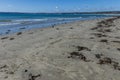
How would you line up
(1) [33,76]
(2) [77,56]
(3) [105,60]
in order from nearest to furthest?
1. (1) [33,76]
2. (3) [105,60]
3. (2) [77,56]

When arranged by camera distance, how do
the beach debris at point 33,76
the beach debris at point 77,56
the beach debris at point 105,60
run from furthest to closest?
the beach debris at point 77,56
the beach debris at point 105,60
the beach debris at point 33,76

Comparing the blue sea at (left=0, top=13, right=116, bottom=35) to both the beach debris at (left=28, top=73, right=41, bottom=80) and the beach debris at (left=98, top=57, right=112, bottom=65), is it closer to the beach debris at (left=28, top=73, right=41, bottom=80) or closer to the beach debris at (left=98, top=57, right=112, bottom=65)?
the beach debris at (left=98, top=57, right=112, bottom=65)

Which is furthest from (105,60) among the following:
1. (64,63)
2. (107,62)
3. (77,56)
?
(64,63)

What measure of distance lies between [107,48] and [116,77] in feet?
12.6

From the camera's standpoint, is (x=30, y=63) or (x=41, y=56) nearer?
(x=30, y=63)

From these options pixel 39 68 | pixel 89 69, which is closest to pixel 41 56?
pixel 39 68

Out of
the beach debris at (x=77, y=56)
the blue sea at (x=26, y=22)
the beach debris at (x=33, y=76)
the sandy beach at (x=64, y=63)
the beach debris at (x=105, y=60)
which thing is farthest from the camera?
the blue sea at (x=26, y=22)

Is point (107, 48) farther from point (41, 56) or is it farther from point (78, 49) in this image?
point (41, 56)

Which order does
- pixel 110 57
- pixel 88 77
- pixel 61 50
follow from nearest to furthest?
pixel 88 77 → pixel 110 57 → pixel 61 50

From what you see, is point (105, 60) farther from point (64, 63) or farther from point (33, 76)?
point (33, 76)

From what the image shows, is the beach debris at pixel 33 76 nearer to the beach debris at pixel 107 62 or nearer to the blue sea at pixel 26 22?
the beach debris at pixel 107 62

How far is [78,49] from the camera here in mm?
10531

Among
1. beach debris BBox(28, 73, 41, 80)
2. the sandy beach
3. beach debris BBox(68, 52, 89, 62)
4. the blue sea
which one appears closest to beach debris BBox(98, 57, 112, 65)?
the sandy beach

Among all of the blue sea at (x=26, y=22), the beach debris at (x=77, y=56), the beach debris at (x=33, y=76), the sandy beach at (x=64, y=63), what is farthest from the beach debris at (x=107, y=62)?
the blue sea at (x=26, y=22)
